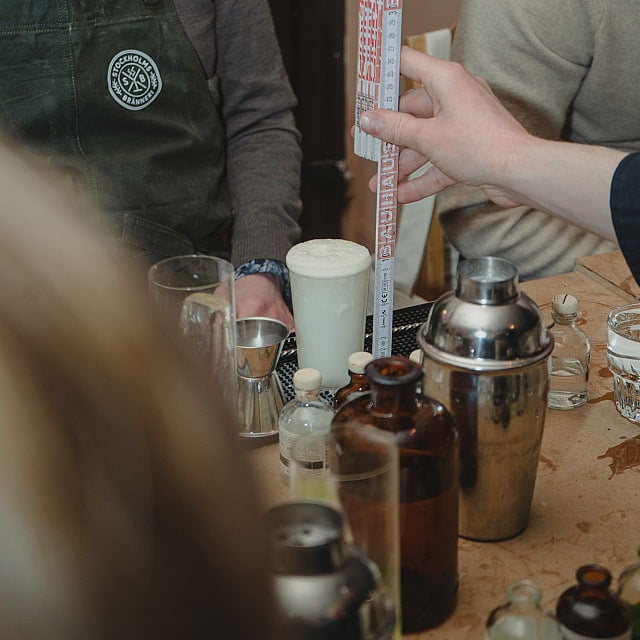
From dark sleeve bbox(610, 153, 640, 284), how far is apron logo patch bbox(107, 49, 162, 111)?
963 millimetres

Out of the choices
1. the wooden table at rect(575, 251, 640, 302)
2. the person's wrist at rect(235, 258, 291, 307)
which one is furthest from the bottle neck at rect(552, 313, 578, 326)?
the person's wrist at rect(235, 258, 291, 307)

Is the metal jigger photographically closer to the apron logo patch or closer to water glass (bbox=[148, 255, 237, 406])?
water glass (bbox=[148, 255, 237, 406])

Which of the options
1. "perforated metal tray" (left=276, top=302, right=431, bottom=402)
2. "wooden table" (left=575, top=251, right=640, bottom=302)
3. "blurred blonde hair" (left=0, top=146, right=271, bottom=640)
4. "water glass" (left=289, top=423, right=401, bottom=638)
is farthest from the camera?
"wooden table" (left=575, top=251, right=640, bottom=302)

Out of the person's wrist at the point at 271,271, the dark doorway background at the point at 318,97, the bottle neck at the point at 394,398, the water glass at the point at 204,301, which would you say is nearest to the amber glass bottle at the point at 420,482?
the bottle neck at the point at 394,398

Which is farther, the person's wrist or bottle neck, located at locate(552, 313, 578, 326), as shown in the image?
the person's wrist

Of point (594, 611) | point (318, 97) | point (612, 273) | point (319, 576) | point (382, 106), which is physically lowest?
point (318, 97)

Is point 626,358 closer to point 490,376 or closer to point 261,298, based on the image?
point 490,376

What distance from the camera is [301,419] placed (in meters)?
0.98

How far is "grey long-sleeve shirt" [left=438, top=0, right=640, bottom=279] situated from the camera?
166 cm

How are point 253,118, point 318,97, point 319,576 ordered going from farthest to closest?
point 318,97 → point 253,118 → point 319,576

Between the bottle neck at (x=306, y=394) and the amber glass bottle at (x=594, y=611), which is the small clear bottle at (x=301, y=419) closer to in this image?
the bottle neck at (x=306, y=394)

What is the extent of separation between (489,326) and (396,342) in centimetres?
44

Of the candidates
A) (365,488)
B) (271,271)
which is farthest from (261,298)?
(365,488)

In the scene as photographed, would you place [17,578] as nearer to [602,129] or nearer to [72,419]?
[72,419]
